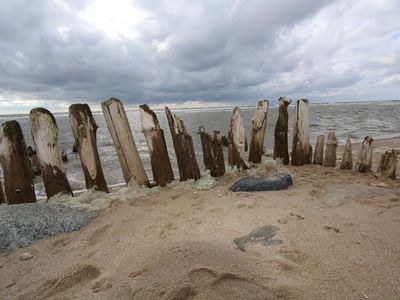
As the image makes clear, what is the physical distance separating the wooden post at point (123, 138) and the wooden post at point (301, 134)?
343 cm

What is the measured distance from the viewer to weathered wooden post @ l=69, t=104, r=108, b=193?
4848 millimetres

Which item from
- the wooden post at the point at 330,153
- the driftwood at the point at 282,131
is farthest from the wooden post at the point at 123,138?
the wooden post at the point at 330,153

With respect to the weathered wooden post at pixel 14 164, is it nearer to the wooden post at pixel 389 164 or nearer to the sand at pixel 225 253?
the sand at pixel 225 253

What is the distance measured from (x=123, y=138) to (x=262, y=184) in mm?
2404

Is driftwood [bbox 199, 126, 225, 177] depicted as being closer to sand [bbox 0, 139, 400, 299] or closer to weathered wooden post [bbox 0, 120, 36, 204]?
sand [bbox 0, 139, 400, 299]

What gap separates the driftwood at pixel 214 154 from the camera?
5918 millimetres

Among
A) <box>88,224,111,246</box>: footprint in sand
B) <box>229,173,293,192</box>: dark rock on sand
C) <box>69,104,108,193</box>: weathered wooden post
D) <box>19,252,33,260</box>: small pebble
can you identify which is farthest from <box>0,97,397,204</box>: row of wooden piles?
<box>19,252,33,260</box>: small pebble

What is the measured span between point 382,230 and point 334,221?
0.48 m

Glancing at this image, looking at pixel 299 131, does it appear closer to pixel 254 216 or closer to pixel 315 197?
pixel 315 197

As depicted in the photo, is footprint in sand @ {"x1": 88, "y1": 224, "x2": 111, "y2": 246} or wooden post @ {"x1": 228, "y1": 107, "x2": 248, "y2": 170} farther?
wooden post @ {"x1": 228, "y1": 107, "x2": 248, "y2": 170}

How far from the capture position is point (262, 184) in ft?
16.0

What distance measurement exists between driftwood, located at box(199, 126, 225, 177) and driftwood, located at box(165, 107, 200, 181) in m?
0.43

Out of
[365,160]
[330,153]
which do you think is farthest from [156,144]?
[365,160]

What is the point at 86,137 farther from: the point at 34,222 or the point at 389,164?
the point at 389,164
